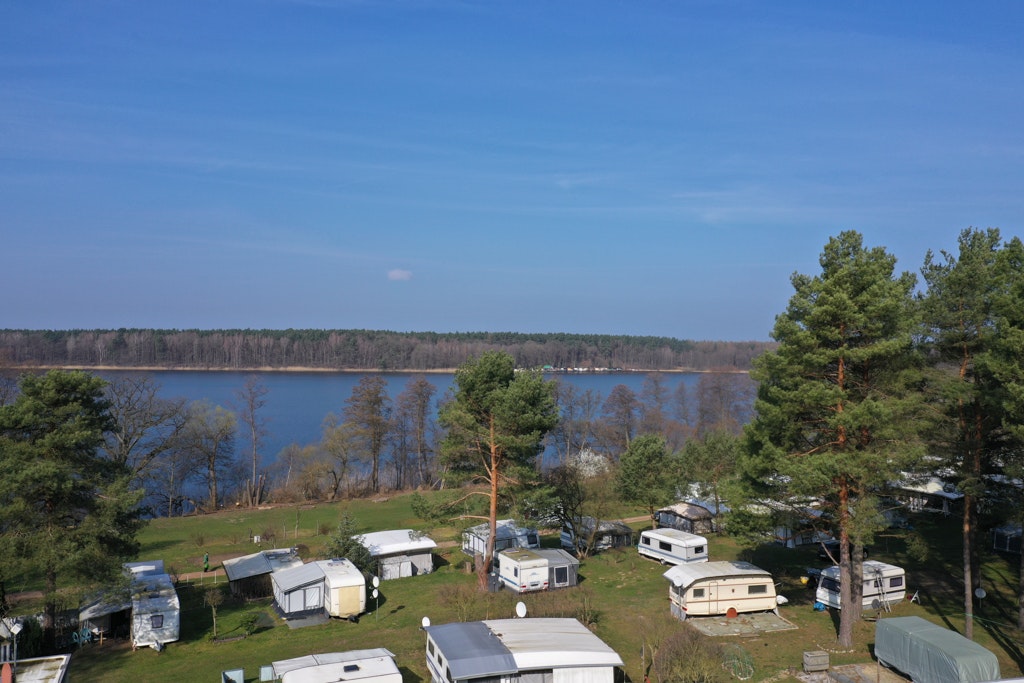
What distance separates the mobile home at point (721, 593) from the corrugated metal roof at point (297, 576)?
385 inches

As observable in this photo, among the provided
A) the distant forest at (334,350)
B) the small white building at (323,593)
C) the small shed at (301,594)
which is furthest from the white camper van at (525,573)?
the distant forest at (334,350)

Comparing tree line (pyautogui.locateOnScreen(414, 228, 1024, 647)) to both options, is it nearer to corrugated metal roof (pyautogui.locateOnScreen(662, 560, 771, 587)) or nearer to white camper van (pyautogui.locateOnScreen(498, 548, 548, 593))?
corrugated metal roof (pyautogui.locateOnScreen(662, 560, 771, 587))

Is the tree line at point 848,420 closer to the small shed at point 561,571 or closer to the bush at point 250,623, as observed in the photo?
the bush at point 250,623

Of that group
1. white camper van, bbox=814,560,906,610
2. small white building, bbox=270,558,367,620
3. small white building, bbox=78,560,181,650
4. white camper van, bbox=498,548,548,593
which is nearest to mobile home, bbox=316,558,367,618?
small white building, bbox=270,558,367,620

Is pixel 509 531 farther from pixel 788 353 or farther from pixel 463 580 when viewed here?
pixel 788 353

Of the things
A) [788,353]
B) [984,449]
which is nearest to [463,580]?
[788,353]

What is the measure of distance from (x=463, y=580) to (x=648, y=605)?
251 inches

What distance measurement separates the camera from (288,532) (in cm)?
3070

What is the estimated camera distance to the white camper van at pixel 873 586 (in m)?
→ 18.2

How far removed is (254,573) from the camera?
836 inches

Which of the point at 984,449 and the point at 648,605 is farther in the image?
the point at 648,605

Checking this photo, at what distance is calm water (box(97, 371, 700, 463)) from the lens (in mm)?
61250

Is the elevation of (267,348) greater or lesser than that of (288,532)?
greater

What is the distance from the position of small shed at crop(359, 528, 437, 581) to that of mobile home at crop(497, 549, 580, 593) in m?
3.53
